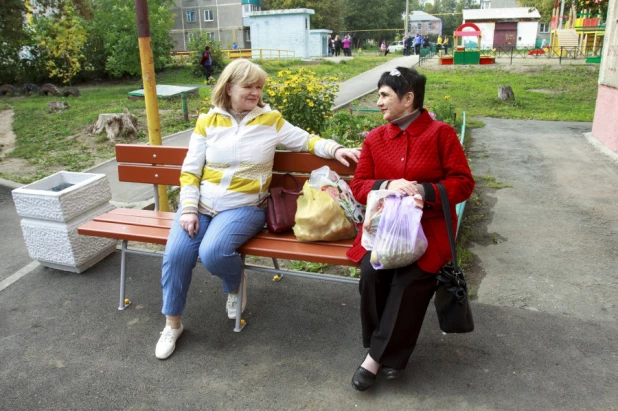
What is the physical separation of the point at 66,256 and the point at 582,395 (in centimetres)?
357

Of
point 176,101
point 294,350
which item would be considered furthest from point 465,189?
point 176,101

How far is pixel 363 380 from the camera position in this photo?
2.66m

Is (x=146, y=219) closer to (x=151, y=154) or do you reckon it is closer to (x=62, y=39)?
(x=151, y=154)

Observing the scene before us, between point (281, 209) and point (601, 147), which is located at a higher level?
point (281, 209)

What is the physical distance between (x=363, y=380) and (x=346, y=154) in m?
1.33

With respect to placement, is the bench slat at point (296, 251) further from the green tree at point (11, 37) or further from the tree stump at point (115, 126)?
the green tree at point (11, 37)

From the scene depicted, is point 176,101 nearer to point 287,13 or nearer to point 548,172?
point 548,172

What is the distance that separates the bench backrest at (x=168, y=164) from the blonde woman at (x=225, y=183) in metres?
0.13

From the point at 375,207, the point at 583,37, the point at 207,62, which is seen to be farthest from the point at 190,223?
the point at 583,37

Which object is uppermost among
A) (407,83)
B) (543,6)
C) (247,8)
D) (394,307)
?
(247,8)

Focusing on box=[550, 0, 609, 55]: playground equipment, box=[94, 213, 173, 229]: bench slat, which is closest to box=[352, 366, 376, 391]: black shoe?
box=[94, 213, 173, 229]: bench slat

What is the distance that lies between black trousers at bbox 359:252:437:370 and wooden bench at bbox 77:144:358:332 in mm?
200

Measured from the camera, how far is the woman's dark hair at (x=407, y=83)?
2.71 meters

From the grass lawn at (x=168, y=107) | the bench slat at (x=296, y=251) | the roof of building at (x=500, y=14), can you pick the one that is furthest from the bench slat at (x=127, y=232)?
the roof of building at (x=500, y=14)
